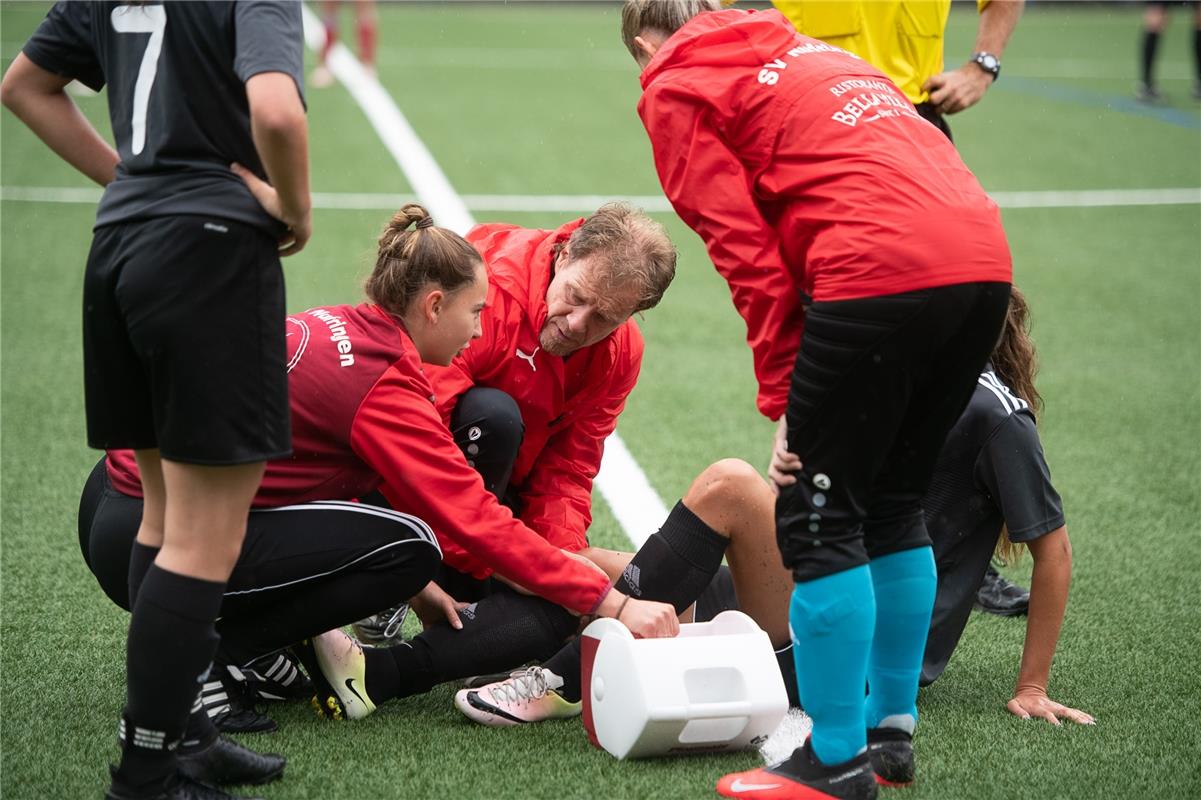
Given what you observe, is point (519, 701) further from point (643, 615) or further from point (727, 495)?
point (727, 495)

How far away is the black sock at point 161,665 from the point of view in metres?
2.29

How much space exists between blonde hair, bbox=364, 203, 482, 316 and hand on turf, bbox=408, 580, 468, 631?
2.09ft

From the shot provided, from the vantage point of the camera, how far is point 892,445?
2.51m

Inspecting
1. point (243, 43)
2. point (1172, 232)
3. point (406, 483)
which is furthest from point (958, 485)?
point (1172, 232)

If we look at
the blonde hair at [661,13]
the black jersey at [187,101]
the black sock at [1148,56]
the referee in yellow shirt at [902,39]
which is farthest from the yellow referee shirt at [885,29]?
the black sock at [1148,56]

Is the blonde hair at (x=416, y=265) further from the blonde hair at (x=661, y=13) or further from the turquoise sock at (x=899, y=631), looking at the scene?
the turquoise sock at (x=899, y=631)

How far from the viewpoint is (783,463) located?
2457 millimetres

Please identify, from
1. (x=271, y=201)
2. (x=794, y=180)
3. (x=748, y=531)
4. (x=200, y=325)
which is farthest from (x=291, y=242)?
(x=748, y=531)

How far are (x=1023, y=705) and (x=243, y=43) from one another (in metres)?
2.12

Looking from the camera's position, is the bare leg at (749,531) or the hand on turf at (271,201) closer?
the hand on turf at (271,201)

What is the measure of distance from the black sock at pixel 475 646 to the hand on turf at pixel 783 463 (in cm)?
82

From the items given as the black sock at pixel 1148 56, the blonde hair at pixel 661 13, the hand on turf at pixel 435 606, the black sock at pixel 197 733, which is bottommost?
the black sock at pixel 1148 56

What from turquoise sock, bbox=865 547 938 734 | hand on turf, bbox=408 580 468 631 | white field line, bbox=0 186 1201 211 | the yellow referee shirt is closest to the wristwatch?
the yellow referee shirt

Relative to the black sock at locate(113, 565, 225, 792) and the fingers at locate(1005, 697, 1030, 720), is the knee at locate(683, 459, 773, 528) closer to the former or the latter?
the fingers at locate(1005, 697, 1030, 720)
